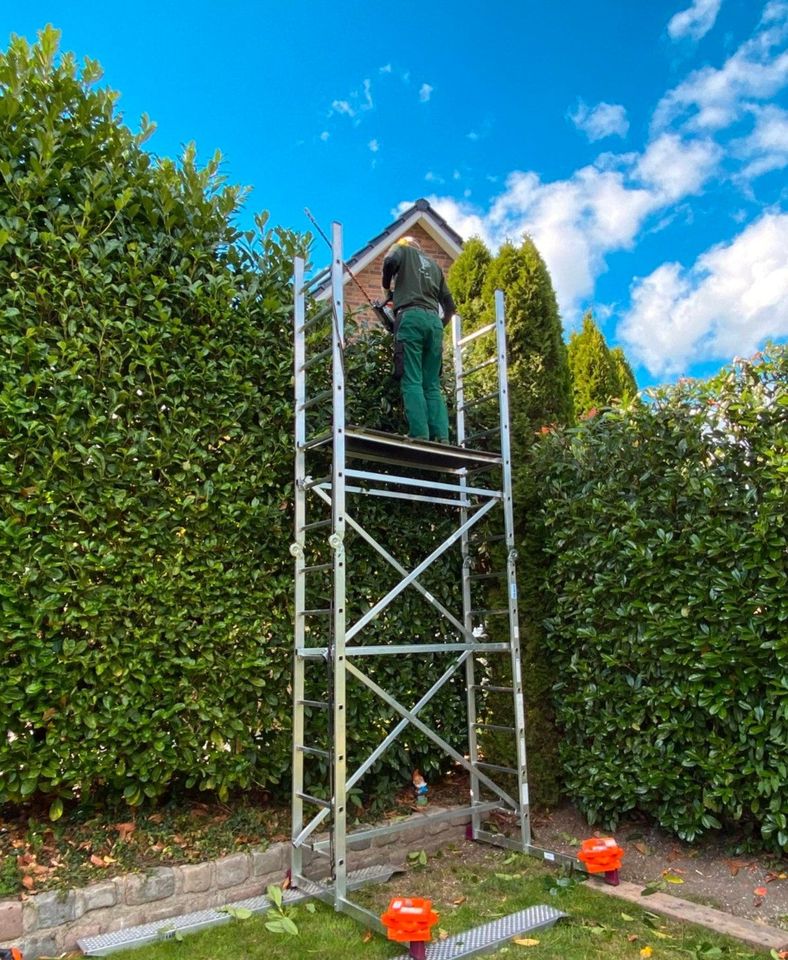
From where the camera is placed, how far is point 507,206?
260 inches

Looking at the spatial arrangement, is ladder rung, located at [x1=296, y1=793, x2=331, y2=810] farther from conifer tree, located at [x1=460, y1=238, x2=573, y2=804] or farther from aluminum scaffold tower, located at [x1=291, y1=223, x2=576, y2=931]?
conifer tree, located at [x1=460, y1=238, x2=573, y2=804]

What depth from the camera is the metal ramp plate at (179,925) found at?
9.67 feet

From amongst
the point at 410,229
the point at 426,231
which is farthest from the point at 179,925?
the point at 426,231

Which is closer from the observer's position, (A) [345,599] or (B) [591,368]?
(A) [345,599]

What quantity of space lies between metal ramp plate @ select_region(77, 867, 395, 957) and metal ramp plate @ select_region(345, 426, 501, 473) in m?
2.38

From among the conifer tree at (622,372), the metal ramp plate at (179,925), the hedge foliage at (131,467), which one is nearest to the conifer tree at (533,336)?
the hedge foliage at (131,467)

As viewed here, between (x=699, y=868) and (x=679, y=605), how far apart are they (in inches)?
58.0

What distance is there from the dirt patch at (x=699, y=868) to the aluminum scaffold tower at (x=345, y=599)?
38 centimetres

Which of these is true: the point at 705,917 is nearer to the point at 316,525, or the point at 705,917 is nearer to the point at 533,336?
the point at 316,525

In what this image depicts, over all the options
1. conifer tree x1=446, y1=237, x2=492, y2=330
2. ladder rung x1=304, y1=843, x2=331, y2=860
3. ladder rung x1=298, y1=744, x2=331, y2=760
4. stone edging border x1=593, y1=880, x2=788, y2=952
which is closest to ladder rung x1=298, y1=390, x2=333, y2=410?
ladder rung x1=298, y1=744, x2=331, y2=760

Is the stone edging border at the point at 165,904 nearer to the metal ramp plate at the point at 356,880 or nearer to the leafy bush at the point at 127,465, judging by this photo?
the metal ramp plate at the point at 356,880

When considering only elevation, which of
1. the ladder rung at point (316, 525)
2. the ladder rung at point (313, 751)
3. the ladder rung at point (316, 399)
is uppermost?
the ladder rung at point (316, 399)

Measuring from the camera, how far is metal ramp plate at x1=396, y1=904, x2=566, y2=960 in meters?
2.93

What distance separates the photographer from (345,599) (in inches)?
154
